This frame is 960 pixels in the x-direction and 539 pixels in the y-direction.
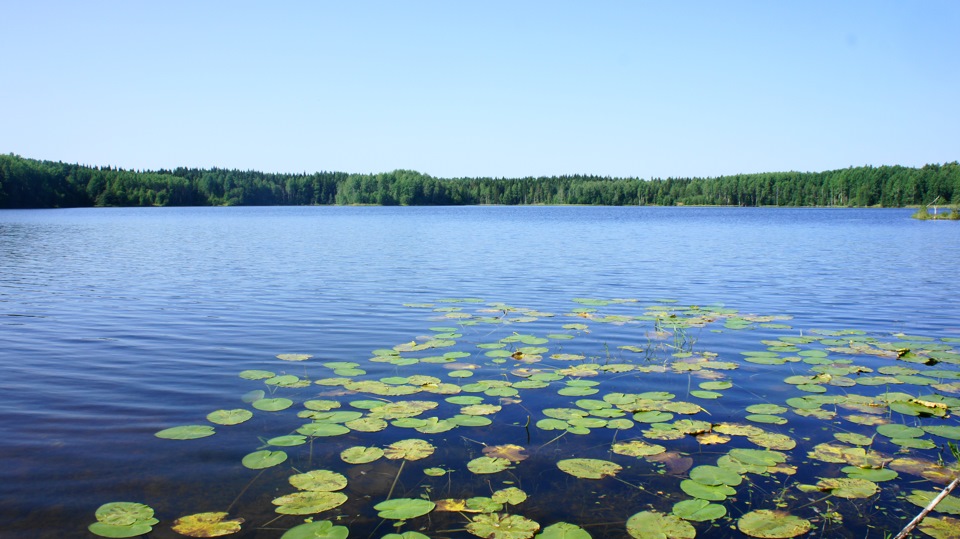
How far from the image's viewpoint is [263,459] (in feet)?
19.3

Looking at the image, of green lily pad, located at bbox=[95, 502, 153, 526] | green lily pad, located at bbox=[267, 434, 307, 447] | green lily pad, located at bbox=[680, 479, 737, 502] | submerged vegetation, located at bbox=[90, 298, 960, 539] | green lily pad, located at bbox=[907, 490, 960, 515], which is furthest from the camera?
green lily pad, located at bbox=[267, 434, 307, 447]

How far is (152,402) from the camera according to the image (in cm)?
784

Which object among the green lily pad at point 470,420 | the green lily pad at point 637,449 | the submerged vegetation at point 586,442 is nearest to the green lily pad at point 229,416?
the submerged vegetation at point 586,442

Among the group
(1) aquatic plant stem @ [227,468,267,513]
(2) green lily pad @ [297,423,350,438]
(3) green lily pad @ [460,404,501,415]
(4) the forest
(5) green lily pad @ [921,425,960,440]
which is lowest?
(1) aquatic plant stem @ [227,468,267,513]

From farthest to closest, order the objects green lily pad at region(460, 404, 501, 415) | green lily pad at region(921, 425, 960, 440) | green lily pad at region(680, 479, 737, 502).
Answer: green lily pad at region(460, 404, 501, 415)
green lily pad at region(921, 425, 960, 440)
green lily pad at region(680, 479, 737, 502)

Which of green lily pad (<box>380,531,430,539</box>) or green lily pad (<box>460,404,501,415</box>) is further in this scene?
green lily pad (<box>460,404,501,415</box>)

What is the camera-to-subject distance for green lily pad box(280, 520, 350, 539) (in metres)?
4.50

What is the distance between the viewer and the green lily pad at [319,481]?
17.4 feet

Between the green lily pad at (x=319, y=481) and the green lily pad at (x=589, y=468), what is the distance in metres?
1.87

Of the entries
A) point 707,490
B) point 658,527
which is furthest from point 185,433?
point 707,490

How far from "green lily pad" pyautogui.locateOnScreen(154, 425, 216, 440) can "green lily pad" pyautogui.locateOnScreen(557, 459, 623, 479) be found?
349 centimetres

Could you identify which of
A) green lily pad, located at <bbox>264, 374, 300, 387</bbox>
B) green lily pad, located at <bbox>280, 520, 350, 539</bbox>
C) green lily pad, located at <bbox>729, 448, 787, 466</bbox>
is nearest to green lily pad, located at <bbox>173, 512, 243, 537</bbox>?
green lily pad, located at <bbox>280, 520, 350, 539</bbox>

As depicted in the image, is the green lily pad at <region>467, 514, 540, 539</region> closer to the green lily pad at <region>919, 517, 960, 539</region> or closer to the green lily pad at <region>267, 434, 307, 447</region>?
the green lily pad at <region>267, 434, 307, 447</region>

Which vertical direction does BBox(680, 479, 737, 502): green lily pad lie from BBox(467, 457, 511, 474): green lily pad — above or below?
above
